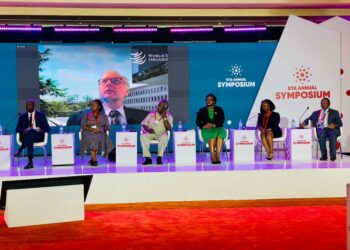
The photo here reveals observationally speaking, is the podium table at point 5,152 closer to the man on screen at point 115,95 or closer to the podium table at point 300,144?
the man on screen at point 115,95

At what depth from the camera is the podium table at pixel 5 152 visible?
300 inches

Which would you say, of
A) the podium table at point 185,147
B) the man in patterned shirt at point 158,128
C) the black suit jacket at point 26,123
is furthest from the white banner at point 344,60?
the black suit jacket at point 26,123

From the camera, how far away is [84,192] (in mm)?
5652

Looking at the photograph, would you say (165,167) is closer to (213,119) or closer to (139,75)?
(213,119)

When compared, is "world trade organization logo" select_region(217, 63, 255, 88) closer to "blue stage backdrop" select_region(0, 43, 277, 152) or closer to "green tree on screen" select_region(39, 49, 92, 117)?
"blue stage backdrop" select_region(0, 43, 277, 152)

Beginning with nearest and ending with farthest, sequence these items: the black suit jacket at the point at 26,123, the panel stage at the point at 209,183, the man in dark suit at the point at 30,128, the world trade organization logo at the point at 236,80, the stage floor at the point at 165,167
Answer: the panel stage at the point at 209,183 < the stage floor at the point at 165,167 < the man in dark suit at the point at 30,128 < the black suit jacket at the point at 26,123 < the world trade organization logo at the point at 236,80

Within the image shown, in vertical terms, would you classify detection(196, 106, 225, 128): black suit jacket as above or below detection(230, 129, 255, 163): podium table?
above

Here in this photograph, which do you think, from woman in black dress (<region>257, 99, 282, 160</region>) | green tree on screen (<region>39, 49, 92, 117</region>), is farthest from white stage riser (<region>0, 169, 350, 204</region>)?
green tree on screen (<region>39, 49, 92, 117</region>)

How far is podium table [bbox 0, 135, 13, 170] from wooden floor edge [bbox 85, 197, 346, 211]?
1.68m

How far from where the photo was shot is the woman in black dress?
27.0ft

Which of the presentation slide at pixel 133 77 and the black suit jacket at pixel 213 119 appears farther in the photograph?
the presentation slide at pixel 133 77

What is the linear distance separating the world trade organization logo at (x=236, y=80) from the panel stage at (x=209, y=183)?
2.98 m

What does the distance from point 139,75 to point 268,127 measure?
2.90m

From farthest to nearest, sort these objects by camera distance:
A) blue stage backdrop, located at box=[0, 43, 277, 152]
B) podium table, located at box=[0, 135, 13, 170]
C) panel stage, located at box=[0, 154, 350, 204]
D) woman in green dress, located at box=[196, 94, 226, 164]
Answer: blue stage backdrop, located at box=[0, 43, 277, 152], woman in green dress, located at box=[196, 94, 226, 164], podium table, located at box=[0, 135, 13, 170], panel stage, located at box=[0, 154, 350, 204]
